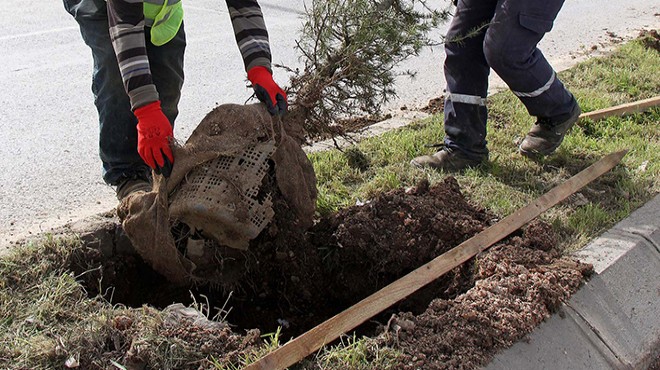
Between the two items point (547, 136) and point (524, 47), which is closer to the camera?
point (524, 47)

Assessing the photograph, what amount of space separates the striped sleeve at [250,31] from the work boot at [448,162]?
58.8 inches

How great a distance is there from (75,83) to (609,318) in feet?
16.7

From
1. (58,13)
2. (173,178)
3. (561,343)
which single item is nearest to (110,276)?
(173,178)

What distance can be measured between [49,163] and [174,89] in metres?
1.78

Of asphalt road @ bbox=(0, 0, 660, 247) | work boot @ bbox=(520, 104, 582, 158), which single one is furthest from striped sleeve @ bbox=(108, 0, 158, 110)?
work boot @ bbox=(520, 104, 582, 158)

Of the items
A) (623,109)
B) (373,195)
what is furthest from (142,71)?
(623,109)

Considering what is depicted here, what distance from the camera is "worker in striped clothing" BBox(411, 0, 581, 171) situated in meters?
4.23

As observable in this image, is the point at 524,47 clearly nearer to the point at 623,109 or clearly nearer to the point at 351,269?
the point at 623,109

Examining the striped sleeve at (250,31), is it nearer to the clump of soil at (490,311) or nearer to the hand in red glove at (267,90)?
the hand in red glove at (267,90)

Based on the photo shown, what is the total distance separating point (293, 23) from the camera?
852 centimetres

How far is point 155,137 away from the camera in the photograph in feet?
9.62

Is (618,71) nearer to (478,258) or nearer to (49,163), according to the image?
(478,258)

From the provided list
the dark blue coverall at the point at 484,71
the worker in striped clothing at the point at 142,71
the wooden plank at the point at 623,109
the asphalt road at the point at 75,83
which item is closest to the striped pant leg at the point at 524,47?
the dark blue coverall at the point at 484,71

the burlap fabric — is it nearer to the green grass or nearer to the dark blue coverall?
the green grass
